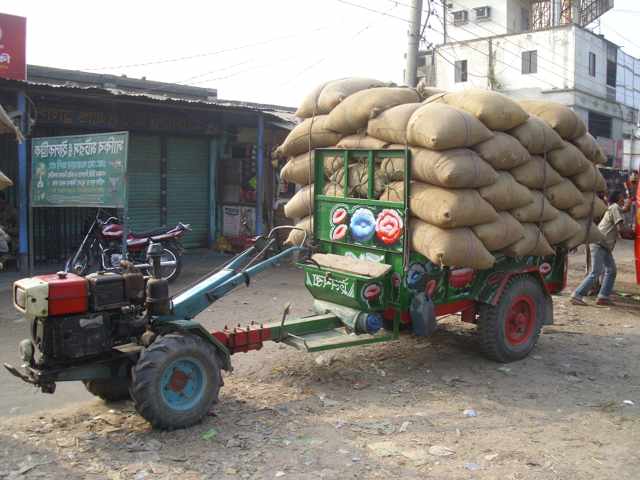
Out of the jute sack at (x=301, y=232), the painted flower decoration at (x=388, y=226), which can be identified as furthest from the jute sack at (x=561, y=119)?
the jute sack at (x=301, y=232)

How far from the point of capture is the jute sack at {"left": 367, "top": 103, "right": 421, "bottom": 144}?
5500 millimetres

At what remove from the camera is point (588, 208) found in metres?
6.77

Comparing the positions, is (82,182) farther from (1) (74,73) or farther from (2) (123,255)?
(1) (74,73)

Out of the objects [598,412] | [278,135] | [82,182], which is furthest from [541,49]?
[598,412]

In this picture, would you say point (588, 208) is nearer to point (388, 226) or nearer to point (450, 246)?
point (450, 246)

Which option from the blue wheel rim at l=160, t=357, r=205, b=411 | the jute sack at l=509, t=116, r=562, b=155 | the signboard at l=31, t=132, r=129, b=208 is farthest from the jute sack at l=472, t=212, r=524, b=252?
the signboard at l=31, t=132, r=129, b=208

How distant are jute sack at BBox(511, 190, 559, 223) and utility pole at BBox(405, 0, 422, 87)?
7.50 m

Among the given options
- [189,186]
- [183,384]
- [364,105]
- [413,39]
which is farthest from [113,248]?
[413,39]

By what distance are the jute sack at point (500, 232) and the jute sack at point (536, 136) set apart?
694 mm

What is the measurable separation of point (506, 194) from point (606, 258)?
4.10 m

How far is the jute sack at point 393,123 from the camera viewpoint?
18.0 feet

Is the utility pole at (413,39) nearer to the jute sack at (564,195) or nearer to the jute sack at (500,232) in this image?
the jute sack at (564,195)

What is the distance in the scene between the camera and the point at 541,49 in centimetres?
3397

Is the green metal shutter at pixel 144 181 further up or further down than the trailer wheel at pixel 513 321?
further up
